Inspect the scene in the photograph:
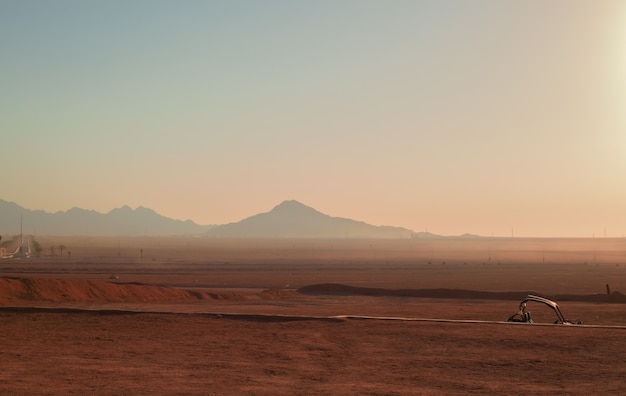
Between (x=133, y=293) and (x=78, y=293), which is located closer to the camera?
(x=78, y=293)

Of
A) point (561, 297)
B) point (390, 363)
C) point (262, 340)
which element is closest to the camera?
point (390, 363)

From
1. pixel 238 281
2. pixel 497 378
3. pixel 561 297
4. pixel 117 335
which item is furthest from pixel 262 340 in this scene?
pixel 238 281

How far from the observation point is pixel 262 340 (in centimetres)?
1888

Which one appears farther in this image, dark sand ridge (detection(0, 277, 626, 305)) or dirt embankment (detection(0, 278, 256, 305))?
dark sand ridge (detection(0, 277, 626, 305))

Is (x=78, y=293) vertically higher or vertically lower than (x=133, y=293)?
higher

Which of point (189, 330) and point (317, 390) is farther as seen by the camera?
point (189, 330)

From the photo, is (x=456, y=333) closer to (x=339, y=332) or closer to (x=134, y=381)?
(x=339, y=332)

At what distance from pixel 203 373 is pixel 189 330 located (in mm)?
6050

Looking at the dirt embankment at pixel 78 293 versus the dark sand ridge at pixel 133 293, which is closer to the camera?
the dirt embankment at pixel 78 293

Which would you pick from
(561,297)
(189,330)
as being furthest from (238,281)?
(189,330)

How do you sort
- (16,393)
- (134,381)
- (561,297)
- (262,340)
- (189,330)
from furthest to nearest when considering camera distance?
(561,297) → (189,330) → (262,340) → (134,381) → (16,393)

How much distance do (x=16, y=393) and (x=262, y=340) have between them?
24.5 feet

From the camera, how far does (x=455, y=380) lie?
14023mm

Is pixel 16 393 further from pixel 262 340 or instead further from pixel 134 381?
pixel 262 340
